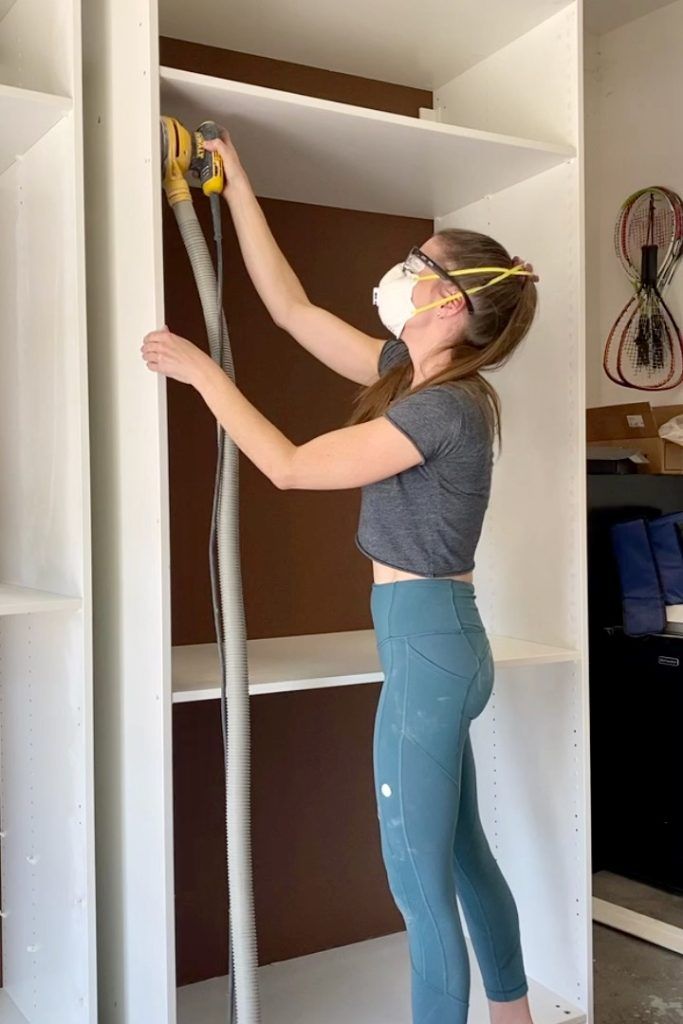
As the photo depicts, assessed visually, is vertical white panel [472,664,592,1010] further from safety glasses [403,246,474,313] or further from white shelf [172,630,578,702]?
safety glasses [403,246,474,313]

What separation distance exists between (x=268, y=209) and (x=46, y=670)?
1055 mm

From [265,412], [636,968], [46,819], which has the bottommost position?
[636,968]

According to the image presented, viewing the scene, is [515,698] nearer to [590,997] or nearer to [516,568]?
[516,568]

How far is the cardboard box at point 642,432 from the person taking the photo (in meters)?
3.28

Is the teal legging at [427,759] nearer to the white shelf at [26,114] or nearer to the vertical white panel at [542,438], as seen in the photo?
the vertical white panel at [542,438]

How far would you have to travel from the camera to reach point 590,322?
404 cm

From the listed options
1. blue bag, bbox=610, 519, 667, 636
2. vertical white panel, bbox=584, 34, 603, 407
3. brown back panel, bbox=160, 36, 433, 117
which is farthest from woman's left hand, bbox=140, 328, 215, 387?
vertical white panel, bbox=584, 34, 603, 407

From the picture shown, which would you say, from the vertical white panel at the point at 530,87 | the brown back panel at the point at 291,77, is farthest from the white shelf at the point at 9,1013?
the vertical white panel at the point at 530,87

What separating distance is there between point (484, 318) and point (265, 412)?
0.69 metres

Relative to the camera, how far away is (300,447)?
58.9 inches

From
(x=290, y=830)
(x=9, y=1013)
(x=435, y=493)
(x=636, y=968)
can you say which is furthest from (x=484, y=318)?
(x=636, y=968)

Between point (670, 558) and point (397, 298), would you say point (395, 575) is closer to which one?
point (397, 298)

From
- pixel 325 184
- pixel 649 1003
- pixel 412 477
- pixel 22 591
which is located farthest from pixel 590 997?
pixel 325 184

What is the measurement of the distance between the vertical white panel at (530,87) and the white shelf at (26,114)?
0.97m
